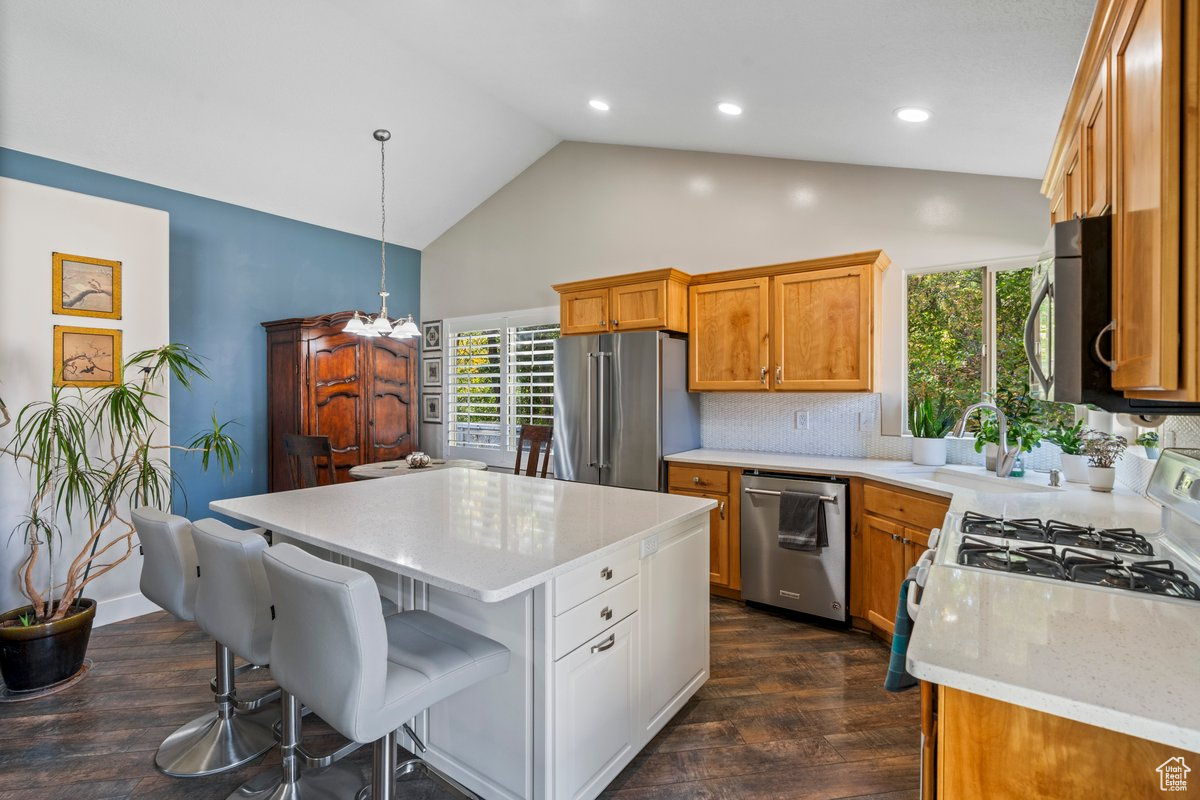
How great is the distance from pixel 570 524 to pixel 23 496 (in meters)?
3.28

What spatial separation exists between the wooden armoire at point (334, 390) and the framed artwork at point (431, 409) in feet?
1.87

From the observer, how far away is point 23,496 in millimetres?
3115

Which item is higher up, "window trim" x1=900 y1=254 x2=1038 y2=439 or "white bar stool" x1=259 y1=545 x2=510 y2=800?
"window trim" x1=900 y1=254 x2=1038 y2=439

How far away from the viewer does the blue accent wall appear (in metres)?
4.12

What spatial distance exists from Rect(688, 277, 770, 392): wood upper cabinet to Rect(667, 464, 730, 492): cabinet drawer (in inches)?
22.8

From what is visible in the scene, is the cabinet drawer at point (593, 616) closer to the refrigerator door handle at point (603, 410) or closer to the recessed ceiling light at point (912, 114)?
the refrigerator door handle at point (603, 410)

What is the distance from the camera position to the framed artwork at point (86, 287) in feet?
10.4

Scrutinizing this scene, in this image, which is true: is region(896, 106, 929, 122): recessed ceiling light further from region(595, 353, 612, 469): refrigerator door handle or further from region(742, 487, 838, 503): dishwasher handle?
region(595, 353, 612, 469): refrigerator door handle

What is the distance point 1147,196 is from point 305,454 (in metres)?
3.91

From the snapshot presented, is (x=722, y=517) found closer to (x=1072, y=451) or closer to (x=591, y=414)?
(x=591, y=414)

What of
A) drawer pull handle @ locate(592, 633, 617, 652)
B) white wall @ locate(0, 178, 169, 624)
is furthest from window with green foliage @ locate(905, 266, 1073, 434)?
white wall @ locate(0, 178, 169, 624)

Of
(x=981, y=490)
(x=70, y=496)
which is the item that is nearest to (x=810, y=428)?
(x=981, y=490)

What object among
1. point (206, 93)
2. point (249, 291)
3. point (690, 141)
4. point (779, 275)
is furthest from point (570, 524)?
point (249, 291)

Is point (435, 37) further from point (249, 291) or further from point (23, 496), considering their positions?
point (23, 496)
